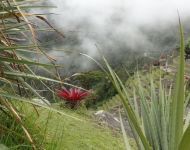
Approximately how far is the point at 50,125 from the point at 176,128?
2241 mm

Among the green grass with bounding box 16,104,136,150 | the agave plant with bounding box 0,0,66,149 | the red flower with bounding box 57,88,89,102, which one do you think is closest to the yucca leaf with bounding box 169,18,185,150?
the agave plant with bounding box 0,0,66,149

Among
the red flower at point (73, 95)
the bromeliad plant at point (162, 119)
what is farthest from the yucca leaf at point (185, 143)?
the red flower at point (73, 95)

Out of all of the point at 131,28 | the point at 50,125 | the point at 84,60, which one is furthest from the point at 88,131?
the point at 131,28

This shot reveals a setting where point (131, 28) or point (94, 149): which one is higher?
point (94, 149)

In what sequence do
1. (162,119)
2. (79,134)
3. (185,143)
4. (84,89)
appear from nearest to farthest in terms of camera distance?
(185,143)
(162,119)
(84,89)
(79,134)

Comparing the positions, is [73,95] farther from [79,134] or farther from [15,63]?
[15,63]

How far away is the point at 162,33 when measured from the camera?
17531mm

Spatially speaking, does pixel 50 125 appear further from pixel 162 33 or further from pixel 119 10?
pixel 119 10

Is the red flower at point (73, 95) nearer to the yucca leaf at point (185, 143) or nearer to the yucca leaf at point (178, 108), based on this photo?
the yucca leaf at point (178, 108)

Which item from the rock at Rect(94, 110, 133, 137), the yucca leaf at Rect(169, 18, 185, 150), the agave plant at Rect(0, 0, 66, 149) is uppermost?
the yucca leaf at Rect(169, 18, 185, 150)

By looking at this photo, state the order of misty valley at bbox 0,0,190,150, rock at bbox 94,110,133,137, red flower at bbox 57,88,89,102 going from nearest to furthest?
misty valley at bbox 0,0,190,150 → rock at bbox 94,110,133,137 → red flower at bbox 57,88,89,102

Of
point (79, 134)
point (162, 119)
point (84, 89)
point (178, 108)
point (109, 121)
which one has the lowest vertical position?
point (109, 121)

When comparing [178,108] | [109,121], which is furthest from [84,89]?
[109,121]

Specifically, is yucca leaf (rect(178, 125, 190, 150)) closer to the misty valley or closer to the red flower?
the misty valley
